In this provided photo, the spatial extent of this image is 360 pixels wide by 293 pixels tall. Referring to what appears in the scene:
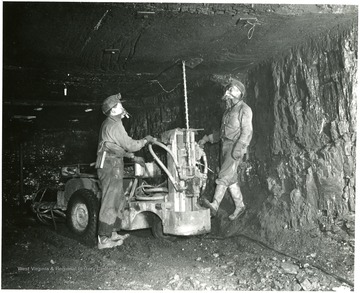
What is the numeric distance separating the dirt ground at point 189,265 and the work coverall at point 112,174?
0.41 metres

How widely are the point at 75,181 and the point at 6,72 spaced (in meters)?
2.09

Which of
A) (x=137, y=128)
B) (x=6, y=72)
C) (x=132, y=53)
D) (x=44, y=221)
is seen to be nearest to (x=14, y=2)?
(x=132, y=53)

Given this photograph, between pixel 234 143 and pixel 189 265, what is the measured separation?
79.2 inches

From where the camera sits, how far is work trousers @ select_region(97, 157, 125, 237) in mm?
4918

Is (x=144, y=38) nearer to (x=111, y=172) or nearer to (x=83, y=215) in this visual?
(x=111, y=172)

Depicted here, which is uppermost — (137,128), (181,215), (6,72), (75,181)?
(6,72)

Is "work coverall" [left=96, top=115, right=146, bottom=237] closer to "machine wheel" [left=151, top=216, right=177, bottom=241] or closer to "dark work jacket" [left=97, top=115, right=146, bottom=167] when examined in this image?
"dark work jacket" [left=97, top=115, right=146, bottom=167]

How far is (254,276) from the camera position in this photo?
4.00m

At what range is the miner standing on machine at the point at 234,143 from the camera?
17.7ft

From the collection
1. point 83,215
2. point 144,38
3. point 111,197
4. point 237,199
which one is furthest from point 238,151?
point 83,215

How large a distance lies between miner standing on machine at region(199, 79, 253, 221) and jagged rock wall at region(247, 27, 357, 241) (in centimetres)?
38

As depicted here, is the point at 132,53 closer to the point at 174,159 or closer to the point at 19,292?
the point at 174,159

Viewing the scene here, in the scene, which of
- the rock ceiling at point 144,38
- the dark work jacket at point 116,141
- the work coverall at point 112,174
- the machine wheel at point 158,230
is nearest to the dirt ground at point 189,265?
the machine wheel at point 158,230

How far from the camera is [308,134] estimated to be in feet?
15.8
